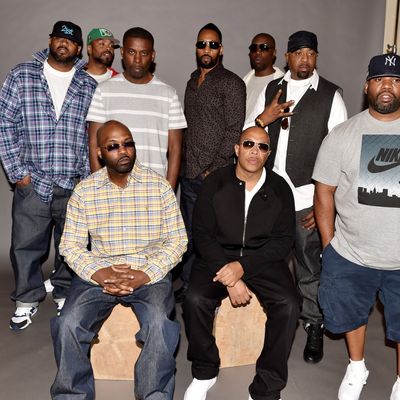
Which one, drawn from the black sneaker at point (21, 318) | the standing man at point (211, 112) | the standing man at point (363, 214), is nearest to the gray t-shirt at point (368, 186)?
the standing man at point (363, 214)

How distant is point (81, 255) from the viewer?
3.25 meters

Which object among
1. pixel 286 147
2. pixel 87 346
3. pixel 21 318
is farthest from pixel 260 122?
pixel 21 318

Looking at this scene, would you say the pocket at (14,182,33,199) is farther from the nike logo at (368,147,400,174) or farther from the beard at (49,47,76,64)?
the nike logo at (368,147,400,174)

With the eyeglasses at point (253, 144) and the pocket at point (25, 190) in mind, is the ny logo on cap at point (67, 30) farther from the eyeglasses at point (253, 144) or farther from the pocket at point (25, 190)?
the eyeglasses at point (253, 144)

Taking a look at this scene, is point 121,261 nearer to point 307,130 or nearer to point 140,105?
point 140,105

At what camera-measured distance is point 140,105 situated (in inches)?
153

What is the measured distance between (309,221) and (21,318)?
2.30 meters

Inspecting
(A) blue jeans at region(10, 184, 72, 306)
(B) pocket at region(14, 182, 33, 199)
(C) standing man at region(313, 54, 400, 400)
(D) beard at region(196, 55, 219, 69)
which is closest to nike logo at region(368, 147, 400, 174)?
A: (C) standing man at region(313, 54, 400, 400)

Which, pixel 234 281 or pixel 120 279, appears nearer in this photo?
pixel 120 279

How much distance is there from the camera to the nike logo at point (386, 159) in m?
3.10

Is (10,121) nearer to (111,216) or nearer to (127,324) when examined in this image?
(111,216)

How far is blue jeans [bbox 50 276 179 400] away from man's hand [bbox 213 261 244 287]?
0.36 m

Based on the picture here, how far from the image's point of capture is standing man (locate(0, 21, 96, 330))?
3.92 metres

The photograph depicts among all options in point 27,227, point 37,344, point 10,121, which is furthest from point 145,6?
point 37,344
